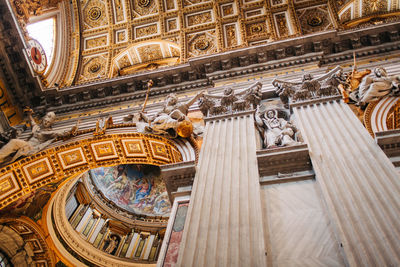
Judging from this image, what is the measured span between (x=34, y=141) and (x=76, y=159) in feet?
4.14

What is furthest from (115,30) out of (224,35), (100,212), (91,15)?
(100,212)

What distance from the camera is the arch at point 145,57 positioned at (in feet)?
45.1

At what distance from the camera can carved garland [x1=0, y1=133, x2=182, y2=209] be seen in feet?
28.3

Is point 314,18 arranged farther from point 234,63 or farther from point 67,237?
point 67,237

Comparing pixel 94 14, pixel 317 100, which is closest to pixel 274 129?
pixel 317 100

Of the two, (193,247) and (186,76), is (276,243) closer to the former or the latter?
(193,247)

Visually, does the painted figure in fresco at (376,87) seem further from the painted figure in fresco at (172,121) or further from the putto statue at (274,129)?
the painted figure in fresco at (172,121)

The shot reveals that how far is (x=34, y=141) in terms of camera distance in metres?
9.30

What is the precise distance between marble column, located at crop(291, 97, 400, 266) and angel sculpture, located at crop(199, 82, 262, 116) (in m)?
1.35

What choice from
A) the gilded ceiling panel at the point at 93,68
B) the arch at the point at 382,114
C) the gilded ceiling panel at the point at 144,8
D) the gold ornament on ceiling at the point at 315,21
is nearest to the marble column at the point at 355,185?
the arch at the point at 382,114

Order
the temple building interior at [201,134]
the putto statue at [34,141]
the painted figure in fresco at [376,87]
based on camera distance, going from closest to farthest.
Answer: the temple building interior at [201,134] → the painted figure in fresco at [376,87] → the putto statue at [34,141]

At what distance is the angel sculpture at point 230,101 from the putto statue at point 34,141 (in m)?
4.36

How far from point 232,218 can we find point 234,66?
688 cm

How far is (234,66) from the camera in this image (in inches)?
403
